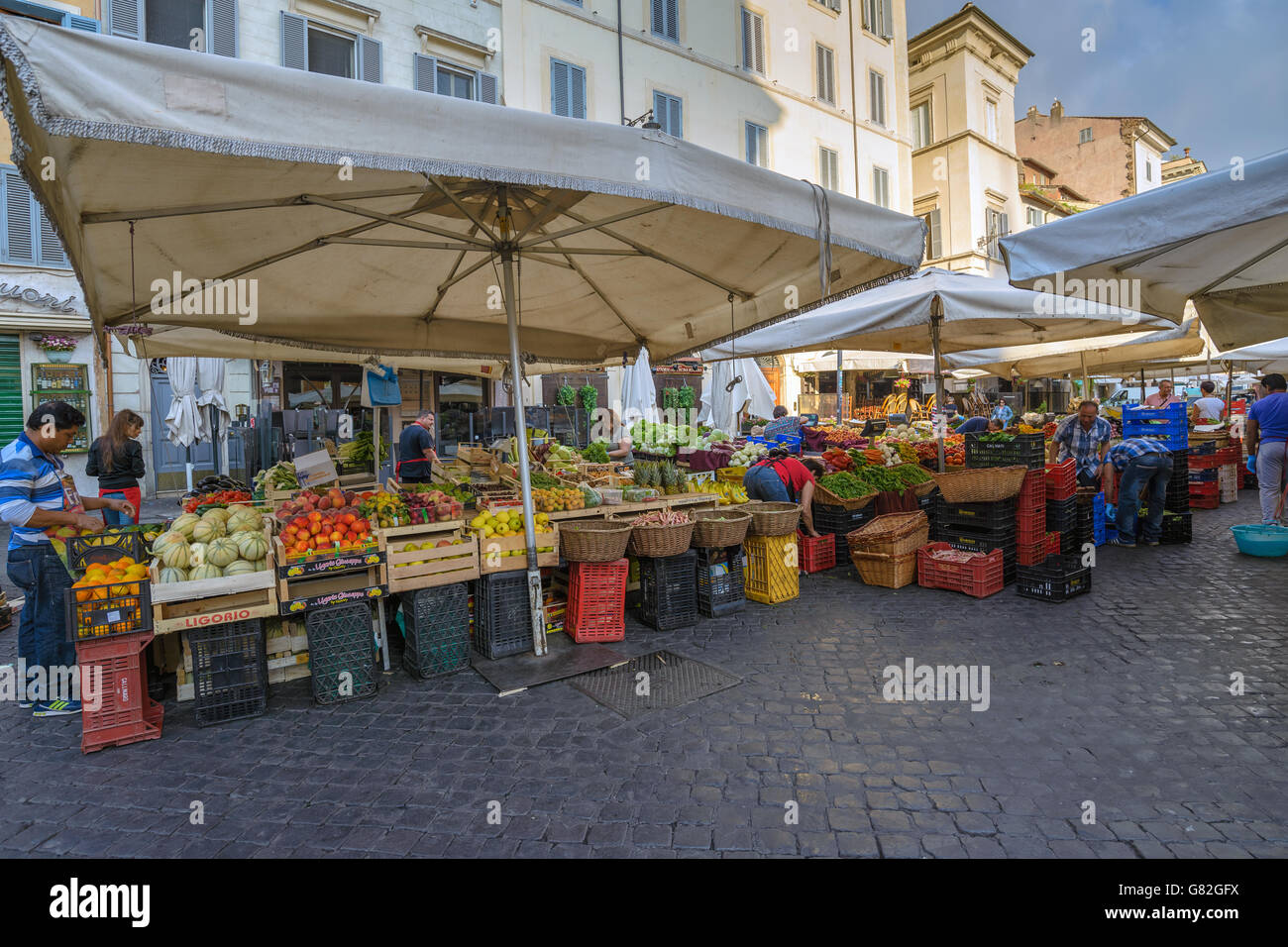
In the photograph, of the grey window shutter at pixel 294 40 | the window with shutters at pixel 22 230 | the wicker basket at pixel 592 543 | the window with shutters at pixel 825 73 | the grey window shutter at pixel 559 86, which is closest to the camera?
the wicker basket at pixel 592 543

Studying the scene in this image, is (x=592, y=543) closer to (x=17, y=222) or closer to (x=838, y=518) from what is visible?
(x=838, y=518)

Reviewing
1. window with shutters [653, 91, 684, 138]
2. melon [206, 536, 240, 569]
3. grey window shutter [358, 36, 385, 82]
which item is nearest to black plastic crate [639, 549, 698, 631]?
melon [206, 536, 240, 569]

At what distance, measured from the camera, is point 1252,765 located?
10.7 ft

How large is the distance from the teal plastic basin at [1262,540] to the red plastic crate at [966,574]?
3.61 meters

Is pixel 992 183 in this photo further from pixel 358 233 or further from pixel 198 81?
pixel 198 81

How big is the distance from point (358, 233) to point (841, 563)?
609 cm

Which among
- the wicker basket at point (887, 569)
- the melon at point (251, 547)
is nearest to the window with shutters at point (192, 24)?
the melon at point (251, 547)

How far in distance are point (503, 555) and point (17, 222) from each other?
1451cm

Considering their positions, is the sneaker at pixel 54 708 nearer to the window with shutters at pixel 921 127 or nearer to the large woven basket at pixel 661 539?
the large woven basket at pixel 661 539

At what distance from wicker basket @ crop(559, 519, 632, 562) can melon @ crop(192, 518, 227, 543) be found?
2540 mm

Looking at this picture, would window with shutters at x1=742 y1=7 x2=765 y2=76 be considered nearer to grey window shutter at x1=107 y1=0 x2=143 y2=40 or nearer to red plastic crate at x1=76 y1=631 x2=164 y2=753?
grey window shutter at x1=107 y1=0 x2=143 y2=40

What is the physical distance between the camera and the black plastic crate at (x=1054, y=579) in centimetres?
608

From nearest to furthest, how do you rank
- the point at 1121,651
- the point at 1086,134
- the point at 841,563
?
the point at 1121,651 < the point at 841,563 < the point at 1086,134

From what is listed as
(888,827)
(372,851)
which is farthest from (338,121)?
(888,827)
